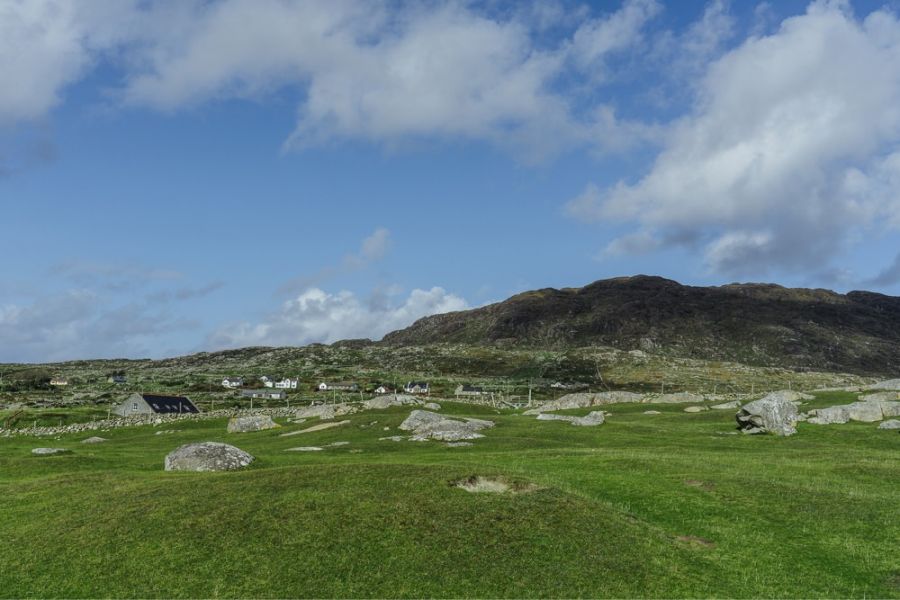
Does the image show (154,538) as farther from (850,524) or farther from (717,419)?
(717,419)

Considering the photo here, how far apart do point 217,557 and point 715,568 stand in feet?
61.4

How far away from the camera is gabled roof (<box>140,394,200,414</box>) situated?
12886 centimetres

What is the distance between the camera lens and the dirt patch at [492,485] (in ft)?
99.7

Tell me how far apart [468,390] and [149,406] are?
89.5 meters

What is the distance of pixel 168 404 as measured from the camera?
135 metres

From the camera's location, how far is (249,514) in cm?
2702

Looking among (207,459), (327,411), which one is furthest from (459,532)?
(327,411)

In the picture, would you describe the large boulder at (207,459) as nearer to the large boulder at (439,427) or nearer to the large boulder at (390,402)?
the large boulder at (439,427)

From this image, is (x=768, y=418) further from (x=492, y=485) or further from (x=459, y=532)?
(x=459, y=532)

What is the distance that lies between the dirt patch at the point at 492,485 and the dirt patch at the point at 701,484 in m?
8.96

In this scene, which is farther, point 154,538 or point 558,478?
point 558,478

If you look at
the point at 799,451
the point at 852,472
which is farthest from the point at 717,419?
the point at 852,472

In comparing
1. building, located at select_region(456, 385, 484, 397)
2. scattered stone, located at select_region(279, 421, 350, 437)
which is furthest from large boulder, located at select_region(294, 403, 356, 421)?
building, located at select_region(456, 385, 484, 397)

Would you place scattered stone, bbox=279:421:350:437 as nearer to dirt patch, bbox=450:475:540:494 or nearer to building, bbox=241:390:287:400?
dirt patch, bbox=450:475:540:494
